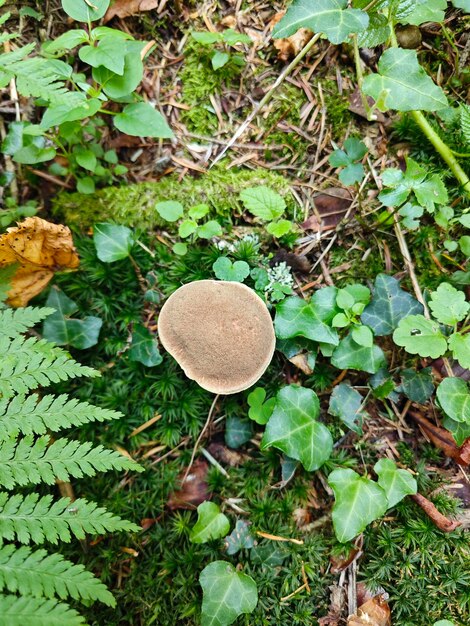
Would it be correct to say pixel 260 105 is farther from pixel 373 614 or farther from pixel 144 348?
pixel 373 614

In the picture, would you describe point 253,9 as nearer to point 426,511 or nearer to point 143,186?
point 143,186

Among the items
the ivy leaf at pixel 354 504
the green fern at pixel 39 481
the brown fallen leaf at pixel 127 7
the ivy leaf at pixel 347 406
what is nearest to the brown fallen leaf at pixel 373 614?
the ivy leaf at pixel 354 504

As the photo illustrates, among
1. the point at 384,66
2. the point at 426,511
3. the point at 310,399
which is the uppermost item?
the point at 384,66

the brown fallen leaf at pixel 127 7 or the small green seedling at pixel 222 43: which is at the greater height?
the brown fallen leaf at pixel 127 7

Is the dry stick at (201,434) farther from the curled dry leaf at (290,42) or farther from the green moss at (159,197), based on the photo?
the curled dry leaf at (290,42)

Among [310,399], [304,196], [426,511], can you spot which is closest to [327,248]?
[304,196]

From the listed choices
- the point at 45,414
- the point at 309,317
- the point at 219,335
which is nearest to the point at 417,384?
the point at 309,317
